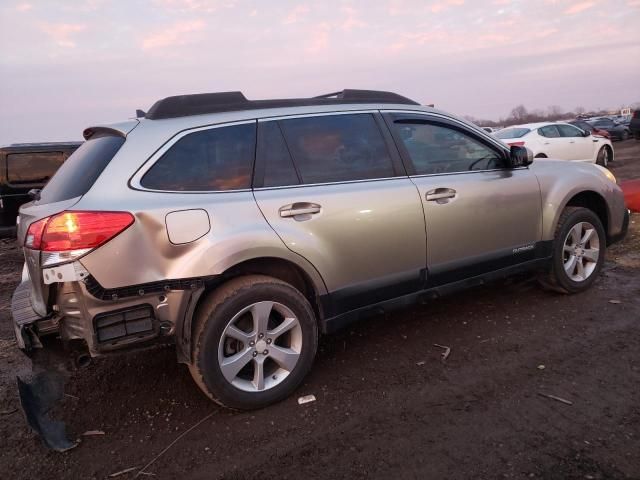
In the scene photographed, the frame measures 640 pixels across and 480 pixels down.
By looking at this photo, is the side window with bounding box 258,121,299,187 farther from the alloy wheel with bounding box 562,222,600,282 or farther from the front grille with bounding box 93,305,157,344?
the alloy wheel with bounding box 562,222,600,282

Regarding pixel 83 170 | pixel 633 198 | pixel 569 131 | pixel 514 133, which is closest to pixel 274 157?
pixel 83 170

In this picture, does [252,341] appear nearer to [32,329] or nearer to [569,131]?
[32,329]

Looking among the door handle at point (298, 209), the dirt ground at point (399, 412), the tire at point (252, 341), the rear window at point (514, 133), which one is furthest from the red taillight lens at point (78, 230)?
the rear window at point (514, 133)

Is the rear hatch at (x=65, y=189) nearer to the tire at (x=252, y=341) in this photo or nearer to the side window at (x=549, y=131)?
the tire at (x=252, y=341)

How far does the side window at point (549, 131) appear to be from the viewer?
44.8ft

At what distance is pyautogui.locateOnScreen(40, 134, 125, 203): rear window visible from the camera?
2.71 metres

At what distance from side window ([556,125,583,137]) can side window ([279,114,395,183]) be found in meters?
12.8

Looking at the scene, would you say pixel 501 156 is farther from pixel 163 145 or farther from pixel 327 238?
pixel 163 145

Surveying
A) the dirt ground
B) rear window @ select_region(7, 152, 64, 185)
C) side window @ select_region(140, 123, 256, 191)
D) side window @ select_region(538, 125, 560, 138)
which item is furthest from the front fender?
side window @ select_region(538, 125, 560, 138)

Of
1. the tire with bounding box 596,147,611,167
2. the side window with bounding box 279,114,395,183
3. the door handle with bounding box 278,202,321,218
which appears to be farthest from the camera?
the tire with bounding box 596,147,611,167

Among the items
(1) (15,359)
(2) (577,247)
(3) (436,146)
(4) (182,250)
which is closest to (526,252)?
(2) (577,247)

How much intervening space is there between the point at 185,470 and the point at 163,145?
1.78 metres

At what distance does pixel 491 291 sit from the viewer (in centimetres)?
486

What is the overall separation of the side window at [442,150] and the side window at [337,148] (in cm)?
26
